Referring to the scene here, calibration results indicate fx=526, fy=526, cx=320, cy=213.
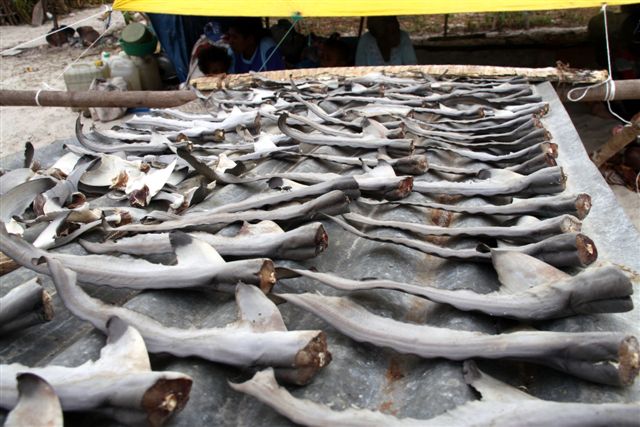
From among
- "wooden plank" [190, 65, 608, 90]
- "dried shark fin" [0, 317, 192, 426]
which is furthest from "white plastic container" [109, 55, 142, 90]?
"dried shark fin" [0, 317, 192, 426]

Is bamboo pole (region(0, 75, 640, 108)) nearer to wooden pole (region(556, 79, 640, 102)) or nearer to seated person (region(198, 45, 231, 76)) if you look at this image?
wooden pole (region(556, 79, 640, 102))

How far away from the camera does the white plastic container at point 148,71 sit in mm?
9961

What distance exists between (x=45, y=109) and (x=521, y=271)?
11.5m

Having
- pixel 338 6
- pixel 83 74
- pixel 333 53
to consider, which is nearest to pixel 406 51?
pixel 333 53

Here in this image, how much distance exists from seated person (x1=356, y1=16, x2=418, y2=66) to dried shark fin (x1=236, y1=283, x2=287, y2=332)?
6724 millimetres

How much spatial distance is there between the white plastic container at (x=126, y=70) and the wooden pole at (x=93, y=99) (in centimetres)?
511

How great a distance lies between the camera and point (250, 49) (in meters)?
8.23

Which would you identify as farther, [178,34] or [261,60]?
[178,34]

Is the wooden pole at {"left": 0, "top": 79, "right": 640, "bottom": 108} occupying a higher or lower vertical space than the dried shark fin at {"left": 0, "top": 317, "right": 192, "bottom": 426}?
lower

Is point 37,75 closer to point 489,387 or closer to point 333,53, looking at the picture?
point 333,53

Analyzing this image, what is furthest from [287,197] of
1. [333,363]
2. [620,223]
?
[620,223]

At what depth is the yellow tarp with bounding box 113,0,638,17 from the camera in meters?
6.19

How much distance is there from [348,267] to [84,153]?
1.73 meters

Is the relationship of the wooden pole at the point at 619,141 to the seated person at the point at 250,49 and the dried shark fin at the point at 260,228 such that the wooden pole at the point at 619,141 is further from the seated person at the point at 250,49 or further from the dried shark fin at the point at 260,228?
the seated person at the point at 250,49
